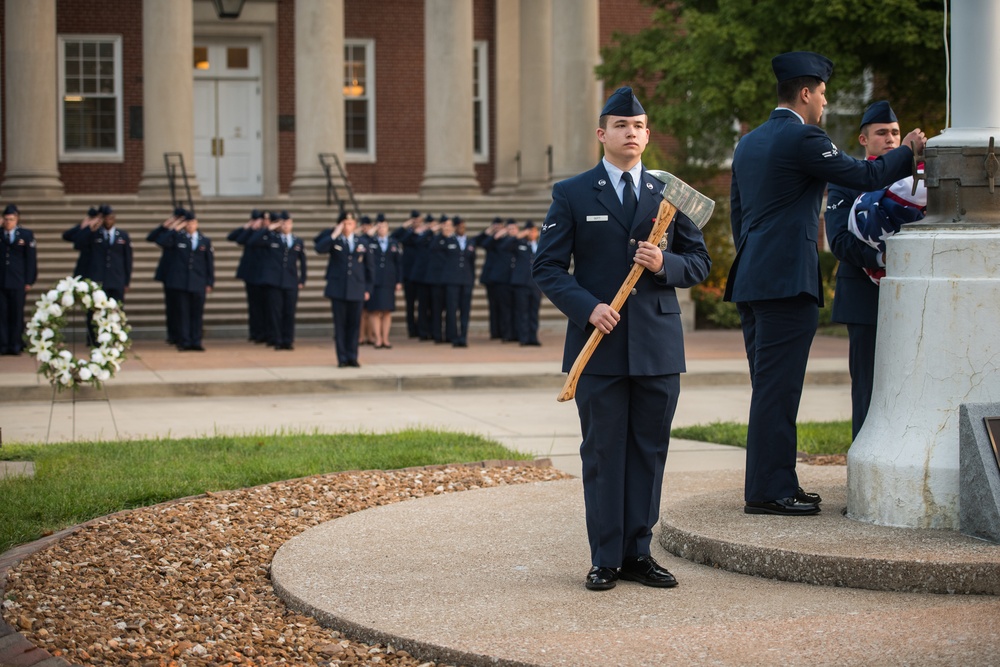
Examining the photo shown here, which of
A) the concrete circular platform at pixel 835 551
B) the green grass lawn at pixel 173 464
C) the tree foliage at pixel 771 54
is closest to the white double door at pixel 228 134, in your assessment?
the tree foliage at pixel 771 54

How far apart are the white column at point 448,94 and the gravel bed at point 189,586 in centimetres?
1889

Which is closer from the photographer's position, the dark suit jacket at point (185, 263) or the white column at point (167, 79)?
the dark suit jacket at point (185, 263)

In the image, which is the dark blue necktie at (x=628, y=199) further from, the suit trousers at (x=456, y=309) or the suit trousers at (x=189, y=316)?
the suit trousers at (x=456, y=309)

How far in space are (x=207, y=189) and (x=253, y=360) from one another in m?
12.9

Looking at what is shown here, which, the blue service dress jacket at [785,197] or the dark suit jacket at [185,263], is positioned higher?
the blue service dress jacket at [785,197]

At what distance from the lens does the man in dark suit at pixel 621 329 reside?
5785mm

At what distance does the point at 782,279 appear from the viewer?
659 cm

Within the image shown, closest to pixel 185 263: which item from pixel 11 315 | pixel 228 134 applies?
pixel 11 315

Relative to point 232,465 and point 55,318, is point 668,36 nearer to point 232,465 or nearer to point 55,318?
point 55,318

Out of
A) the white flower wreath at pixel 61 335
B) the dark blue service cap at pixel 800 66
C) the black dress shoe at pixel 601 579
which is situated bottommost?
the black dress shoe at pixel 601 579

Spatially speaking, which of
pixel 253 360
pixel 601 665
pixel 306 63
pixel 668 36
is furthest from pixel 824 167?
pixel 306 63

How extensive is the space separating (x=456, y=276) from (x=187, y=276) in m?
4.32

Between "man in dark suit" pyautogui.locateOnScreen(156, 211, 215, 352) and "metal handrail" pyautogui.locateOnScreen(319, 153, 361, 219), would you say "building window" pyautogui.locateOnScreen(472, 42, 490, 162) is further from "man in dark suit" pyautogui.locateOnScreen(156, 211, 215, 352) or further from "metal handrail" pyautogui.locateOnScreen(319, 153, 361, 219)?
"man in dark suit" pyautogui.locateOnScreen(156, 211, 215, 352)

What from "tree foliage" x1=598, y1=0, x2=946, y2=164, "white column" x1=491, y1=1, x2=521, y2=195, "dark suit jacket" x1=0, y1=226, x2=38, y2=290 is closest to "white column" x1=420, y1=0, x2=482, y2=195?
"tree foliage" x1=598, y1=0, x2=946, y2=164
